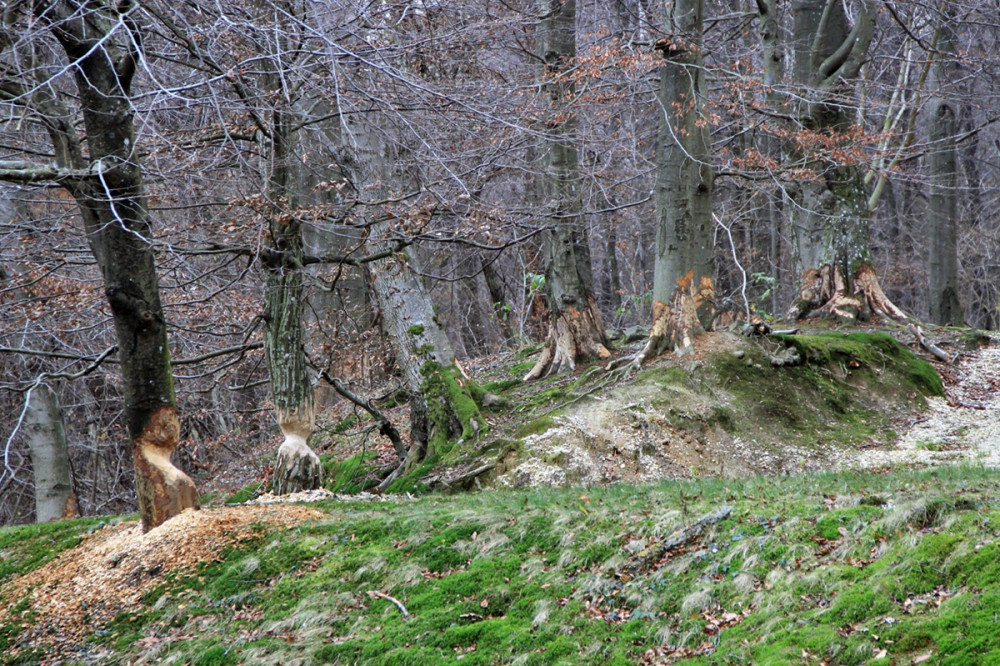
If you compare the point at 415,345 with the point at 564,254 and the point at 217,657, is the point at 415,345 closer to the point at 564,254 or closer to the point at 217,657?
the point at 564,254

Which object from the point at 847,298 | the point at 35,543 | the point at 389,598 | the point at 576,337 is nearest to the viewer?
the point at 389,598

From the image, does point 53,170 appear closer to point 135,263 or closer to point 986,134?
point 135,263

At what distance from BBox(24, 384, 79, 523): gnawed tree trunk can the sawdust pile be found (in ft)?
15.1

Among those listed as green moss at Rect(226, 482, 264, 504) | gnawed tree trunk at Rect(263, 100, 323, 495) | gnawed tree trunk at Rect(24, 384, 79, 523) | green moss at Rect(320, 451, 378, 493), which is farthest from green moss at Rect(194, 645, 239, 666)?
gnawed tree trunk at Rect(24, 384, 79, 523)

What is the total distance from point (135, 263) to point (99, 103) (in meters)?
1.37

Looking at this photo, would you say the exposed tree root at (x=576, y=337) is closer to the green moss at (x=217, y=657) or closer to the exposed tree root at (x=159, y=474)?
the exposed tree root at (x=159, y=474)

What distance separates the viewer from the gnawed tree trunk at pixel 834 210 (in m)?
13.1

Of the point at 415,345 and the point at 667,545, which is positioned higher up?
the point at 415,345

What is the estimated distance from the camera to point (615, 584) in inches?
223

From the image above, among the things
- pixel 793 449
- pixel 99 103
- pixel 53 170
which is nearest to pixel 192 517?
pixel 53 170

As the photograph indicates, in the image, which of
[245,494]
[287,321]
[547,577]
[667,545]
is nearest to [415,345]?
[287,321]

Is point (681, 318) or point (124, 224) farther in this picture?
point (681, 318)

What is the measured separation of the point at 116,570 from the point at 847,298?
11473 mm

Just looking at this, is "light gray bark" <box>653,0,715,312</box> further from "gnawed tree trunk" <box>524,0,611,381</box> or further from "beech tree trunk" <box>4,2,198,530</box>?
"beech tree trunk" <box>4,2,198,530</box>
